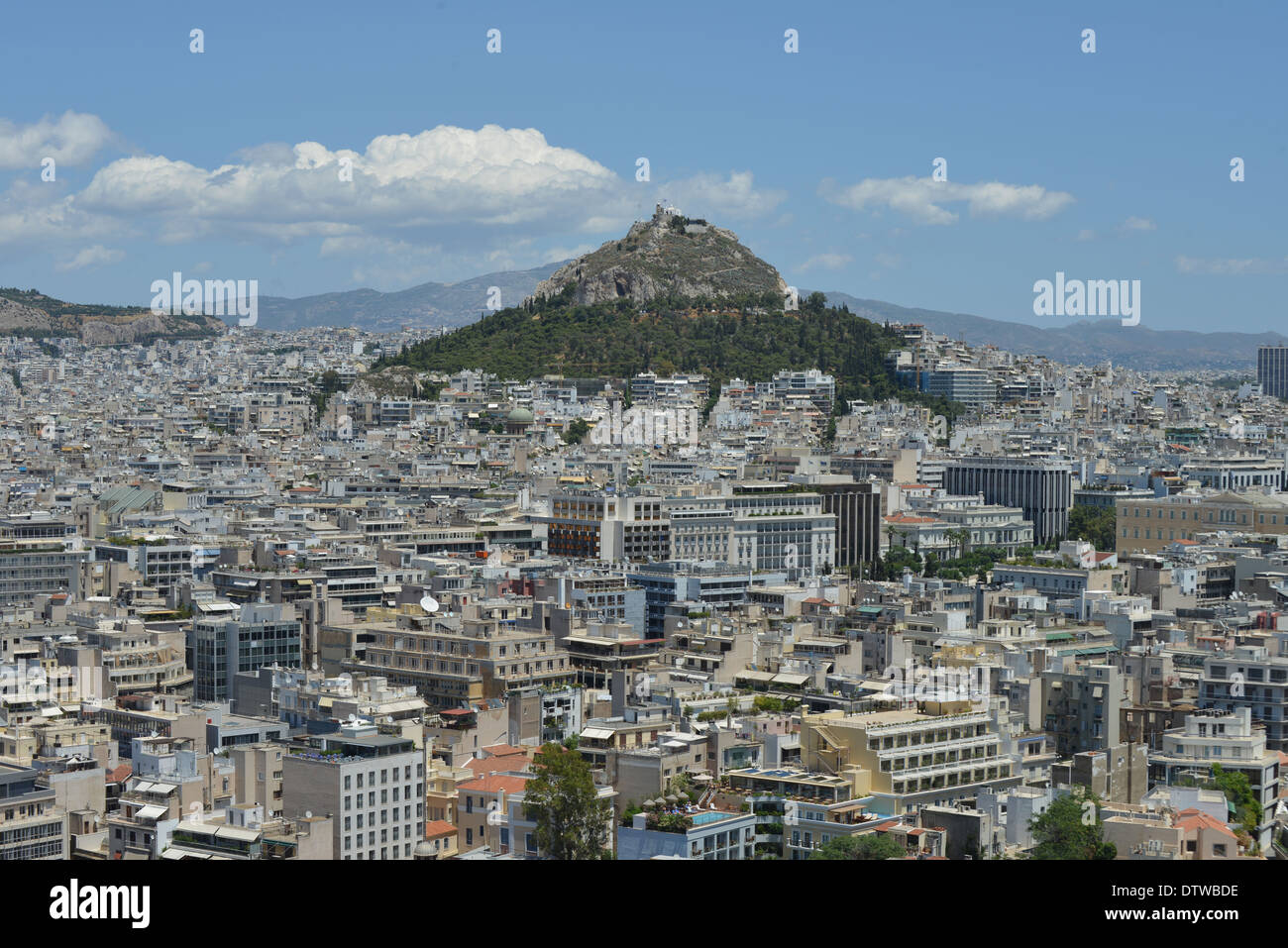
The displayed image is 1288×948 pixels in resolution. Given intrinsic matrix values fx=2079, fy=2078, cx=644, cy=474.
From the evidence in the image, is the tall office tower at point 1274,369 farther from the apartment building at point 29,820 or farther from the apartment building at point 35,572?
the apartment building at point 29,820

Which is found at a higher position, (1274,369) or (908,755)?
(1274,369)

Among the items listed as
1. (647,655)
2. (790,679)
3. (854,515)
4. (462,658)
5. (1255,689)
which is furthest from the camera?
(854,515)

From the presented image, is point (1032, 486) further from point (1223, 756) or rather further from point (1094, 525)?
point (1223, 756)

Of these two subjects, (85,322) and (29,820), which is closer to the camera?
(29,820)

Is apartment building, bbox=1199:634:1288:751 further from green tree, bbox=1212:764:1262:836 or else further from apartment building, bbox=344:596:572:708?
apartment building, bbox=344:596:572:708

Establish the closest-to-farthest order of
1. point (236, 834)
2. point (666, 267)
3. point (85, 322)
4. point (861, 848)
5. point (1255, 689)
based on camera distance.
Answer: point (861, 848)
point (236, 834)
point (1255, 689)
point (666, 267)
point (85, 322)

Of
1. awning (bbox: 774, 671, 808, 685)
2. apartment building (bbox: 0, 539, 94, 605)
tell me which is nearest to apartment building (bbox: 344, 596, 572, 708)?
Result: awning (bbox: 774, 671, 808, 685)

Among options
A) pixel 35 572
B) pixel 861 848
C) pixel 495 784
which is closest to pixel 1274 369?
pixel 35 572
